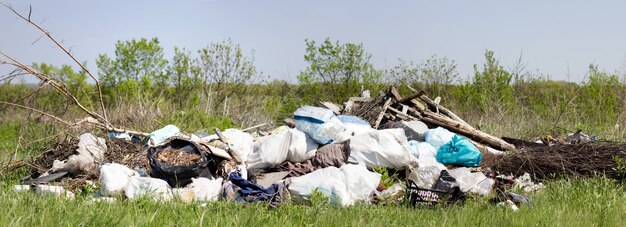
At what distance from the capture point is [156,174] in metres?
6.55

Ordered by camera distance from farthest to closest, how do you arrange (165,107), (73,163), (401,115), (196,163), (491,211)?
(165,107) < (401,115) < (73,163) < (196,163) < (491,211)

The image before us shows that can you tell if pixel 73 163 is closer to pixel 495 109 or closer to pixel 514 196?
pixel 514 196

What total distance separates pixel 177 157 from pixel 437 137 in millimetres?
3636

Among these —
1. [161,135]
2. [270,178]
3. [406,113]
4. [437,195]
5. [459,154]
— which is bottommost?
[270,178]

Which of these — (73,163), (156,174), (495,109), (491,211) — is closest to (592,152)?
(491,211)

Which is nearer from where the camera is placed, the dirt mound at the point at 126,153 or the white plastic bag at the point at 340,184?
the white plastic bag at the point at 340,184

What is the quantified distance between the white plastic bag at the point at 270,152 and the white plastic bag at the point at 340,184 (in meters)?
1.25

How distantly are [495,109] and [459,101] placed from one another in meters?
2.57

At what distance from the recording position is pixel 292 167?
7199 millimetres

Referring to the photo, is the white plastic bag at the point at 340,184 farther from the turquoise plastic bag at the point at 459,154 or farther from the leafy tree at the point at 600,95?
the leafy tree at the point at 600,95

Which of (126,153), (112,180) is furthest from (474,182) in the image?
(126,153)

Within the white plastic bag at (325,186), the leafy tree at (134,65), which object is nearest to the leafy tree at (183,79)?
the leafy tree at (134,65)

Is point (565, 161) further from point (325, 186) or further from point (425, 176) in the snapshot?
point (325, 186)

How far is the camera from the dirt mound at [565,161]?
267 inches
